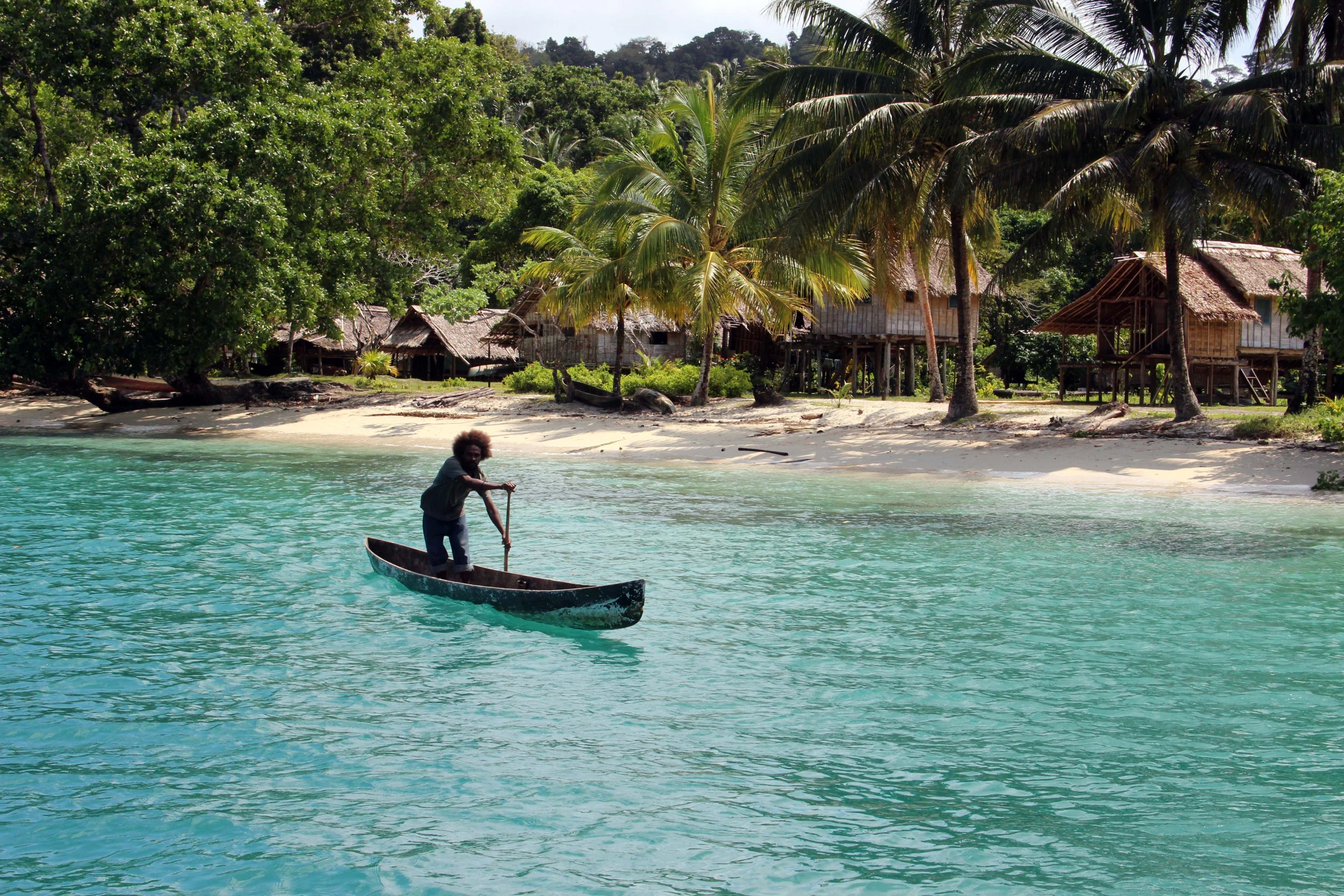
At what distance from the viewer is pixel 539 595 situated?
9.01 metres

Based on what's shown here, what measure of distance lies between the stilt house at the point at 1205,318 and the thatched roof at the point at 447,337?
20491 millimetres

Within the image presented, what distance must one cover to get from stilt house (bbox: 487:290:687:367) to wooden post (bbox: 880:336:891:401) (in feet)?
21.6

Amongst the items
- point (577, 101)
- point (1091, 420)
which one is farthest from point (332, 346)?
point (1091, 420)

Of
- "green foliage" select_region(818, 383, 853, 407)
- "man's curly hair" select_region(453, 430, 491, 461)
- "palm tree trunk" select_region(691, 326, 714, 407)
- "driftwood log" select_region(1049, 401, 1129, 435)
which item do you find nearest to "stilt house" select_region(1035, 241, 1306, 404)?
"green foliage" select_region(818, 383, 853, 407)

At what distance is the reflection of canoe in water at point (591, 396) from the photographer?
2955cm

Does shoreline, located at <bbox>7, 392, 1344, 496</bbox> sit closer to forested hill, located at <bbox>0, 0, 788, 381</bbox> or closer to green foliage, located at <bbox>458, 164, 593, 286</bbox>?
forested hill, located at <bbox>0, 0, 788, 381</bbox>

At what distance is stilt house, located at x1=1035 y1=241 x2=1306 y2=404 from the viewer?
1147 inches

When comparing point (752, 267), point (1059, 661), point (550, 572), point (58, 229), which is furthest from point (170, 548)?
A: point (752, 267)

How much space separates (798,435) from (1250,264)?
50.4 ft

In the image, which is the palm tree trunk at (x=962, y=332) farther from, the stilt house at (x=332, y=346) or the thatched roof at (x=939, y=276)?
the stilt house at (x=332, y=346)

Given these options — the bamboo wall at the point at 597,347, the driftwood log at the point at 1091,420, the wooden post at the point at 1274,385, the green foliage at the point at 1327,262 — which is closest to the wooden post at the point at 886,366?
→ the bamboo wall at the point at 597,347

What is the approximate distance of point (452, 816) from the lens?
5.70 m

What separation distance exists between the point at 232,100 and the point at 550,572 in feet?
71.1

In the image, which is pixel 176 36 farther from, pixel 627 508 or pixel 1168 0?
pixel 1168 0
